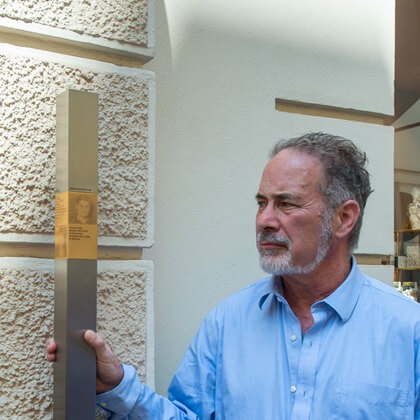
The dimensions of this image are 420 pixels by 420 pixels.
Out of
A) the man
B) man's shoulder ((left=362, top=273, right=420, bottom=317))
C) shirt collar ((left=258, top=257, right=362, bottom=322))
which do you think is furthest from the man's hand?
man's shoulder ((left=362, top=273, right=420, bottom=317))

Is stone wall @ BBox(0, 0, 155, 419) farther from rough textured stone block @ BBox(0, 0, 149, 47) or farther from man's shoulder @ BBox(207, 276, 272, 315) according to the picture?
man's shoulder @ BBox(207, 276, 272, 315)

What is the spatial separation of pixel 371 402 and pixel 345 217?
621 mm

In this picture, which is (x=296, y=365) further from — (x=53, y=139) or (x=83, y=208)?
(x=53, y=139)

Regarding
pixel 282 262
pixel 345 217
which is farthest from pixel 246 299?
pixel 345 217

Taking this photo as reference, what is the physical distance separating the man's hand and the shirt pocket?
63cm

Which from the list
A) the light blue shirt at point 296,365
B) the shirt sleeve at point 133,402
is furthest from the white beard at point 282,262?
the shirt sleeve at point 133,402

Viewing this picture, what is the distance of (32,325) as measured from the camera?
211 cm

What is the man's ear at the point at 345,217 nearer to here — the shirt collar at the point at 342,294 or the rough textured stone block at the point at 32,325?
the shirt collar at the point at 342,294

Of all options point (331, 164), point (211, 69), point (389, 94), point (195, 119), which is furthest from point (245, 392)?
point (389, 94)

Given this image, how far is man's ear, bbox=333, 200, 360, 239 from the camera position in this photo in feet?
7.91

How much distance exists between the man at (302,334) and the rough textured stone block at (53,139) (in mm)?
371

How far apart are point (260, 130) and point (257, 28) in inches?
16.2

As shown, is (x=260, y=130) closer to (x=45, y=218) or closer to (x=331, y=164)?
(x=331, y=164)

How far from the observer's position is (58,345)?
2.04 m
